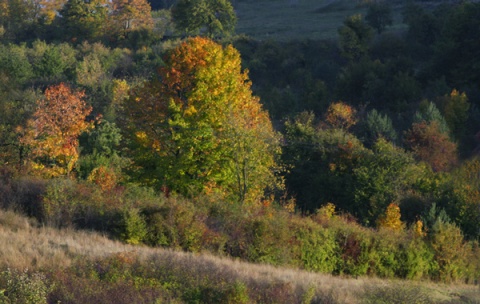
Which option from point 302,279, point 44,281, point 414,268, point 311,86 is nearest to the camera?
point 44,281

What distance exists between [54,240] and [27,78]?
198 feet

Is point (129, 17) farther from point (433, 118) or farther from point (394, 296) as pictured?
point (394, 296)

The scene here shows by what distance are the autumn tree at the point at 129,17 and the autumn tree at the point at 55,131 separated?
60.1 meters

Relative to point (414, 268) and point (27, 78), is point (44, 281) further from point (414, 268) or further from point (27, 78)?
point (27, 78)

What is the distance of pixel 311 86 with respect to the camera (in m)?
70.3

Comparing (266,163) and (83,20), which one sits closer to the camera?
(266,163)

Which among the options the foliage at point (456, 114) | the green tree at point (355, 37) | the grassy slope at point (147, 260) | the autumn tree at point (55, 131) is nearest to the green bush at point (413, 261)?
the grassy slope at point (147, 260)

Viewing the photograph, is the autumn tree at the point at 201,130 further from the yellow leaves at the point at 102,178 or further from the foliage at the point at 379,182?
the foliage at the point at 379,182

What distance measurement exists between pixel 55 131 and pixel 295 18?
77431mm

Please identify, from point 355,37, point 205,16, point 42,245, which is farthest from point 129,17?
point 42,245

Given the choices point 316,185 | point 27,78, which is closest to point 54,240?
point 316,185

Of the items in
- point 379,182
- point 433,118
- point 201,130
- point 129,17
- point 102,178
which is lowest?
point 379,182

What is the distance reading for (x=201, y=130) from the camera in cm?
2914

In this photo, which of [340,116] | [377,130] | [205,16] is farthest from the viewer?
[205,16]
